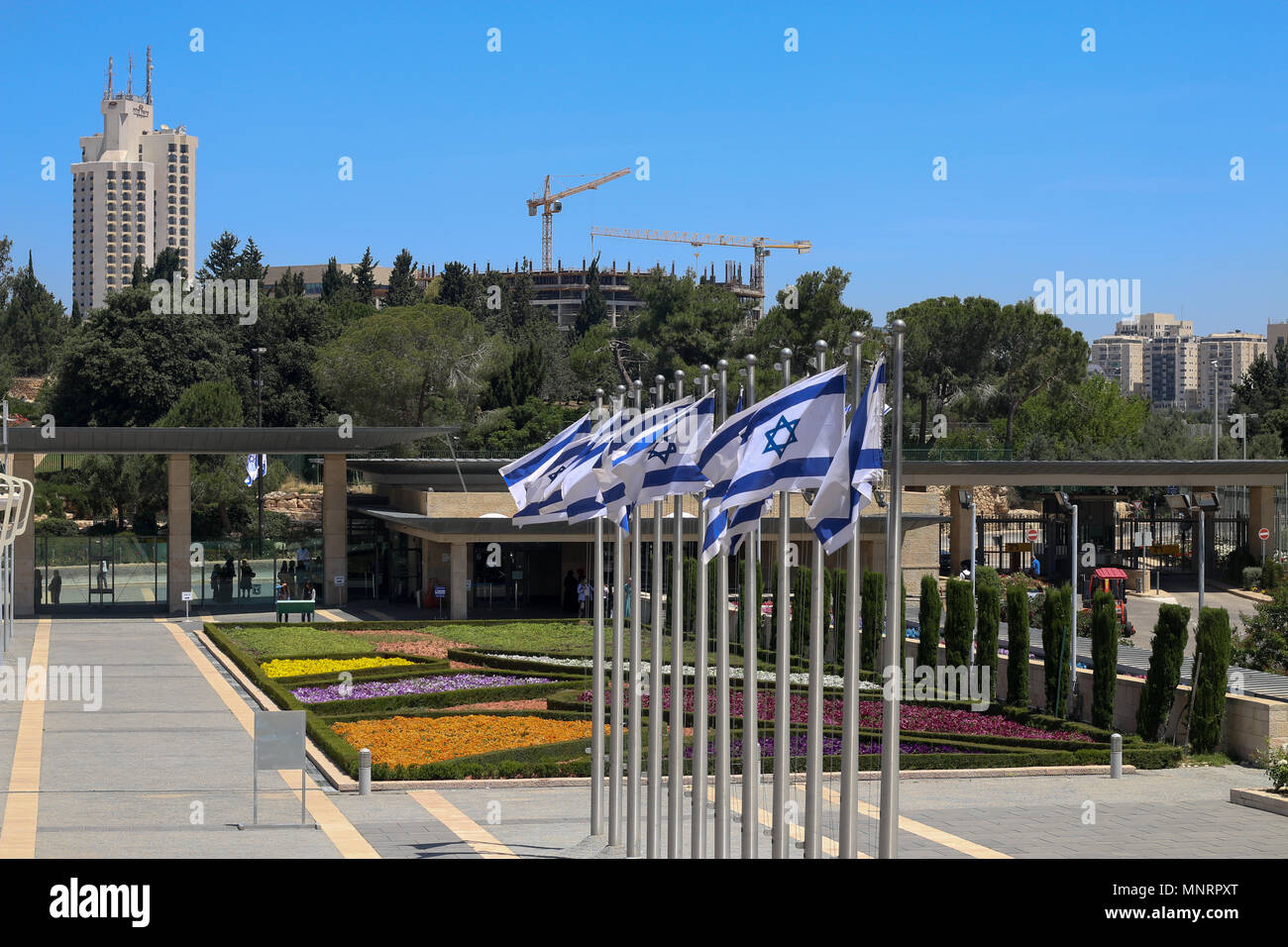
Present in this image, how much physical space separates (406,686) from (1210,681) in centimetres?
1708

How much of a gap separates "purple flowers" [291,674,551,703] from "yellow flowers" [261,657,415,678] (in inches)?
53.3

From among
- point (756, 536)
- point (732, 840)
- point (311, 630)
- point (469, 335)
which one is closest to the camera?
point (756, 536)

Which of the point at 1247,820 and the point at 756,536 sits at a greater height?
the point at 756,536

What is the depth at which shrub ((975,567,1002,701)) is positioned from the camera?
31.6 meters

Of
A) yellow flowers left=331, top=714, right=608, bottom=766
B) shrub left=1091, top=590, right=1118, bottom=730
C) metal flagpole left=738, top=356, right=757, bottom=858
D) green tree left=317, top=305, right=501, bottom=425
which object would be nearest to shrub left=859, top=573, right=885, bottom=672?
shrub left=1091, top=590, right=1118, bottom=730

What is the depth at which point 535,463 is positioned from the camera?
Result: 19094 millimetres

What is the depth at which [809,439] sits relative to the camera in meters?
13.2

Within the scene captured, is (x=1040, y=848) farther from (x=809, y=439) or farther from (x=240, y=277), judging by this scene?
(x=240, y=277)

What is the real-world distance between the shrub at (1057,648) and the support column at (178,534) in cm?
2951

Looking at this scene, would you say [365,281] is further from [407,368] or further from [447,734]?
[447,734]

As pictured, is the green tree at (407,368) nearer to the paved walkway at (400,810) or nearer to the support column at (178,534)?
the support column at (178,534)

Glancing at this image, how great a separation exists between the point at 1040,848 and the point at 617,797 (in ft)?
18.4

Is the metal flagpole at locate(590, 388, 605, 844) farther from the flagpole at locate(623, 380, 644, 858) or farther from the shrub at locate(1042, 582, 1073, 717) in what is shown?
the shrub at locate(1042, 582, 1073, 717)

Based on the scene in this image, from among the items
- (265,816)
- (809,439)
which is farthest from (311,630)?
(809,439)
